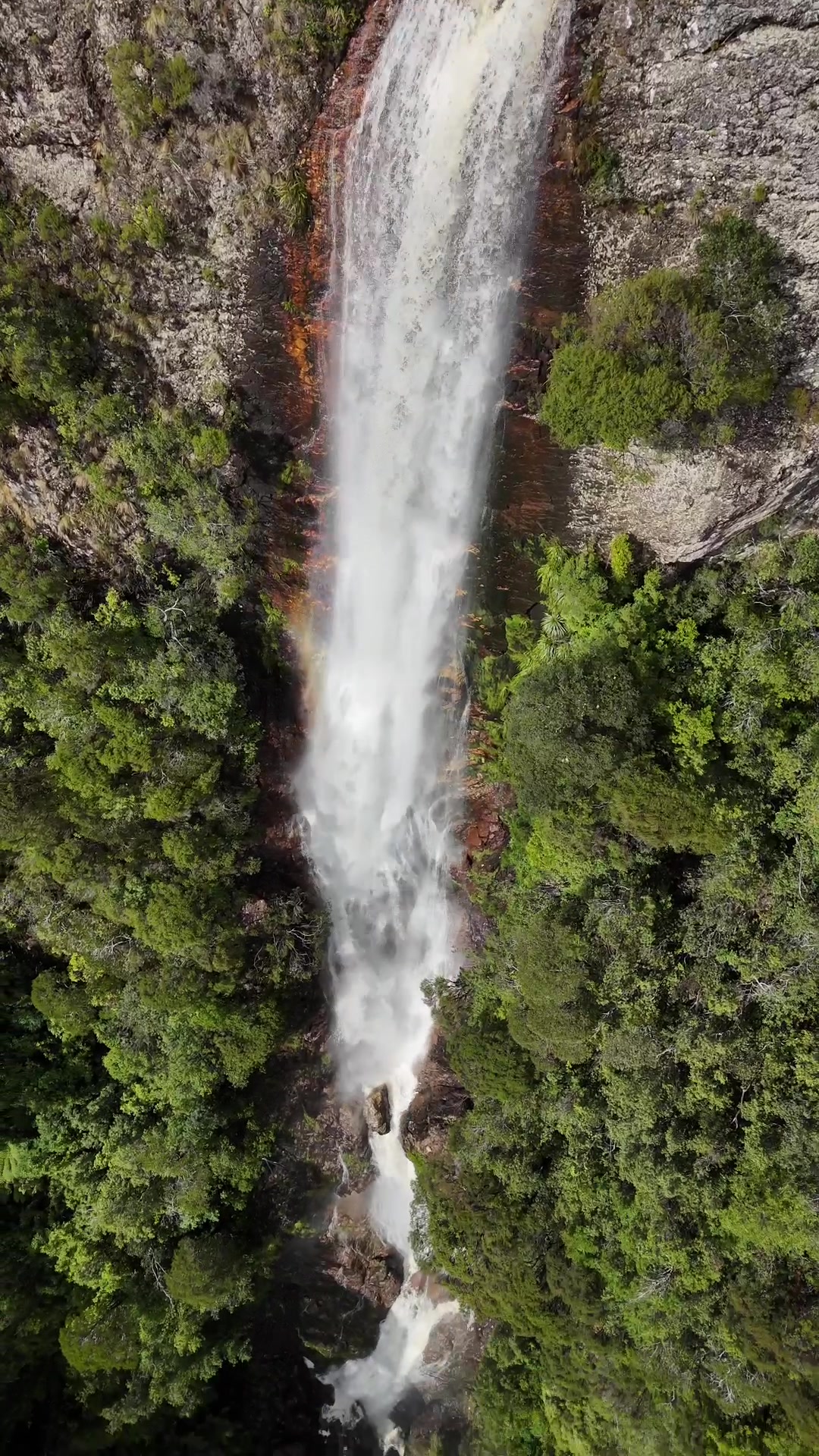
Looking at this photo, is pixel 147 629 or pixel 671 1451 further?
pixel 147 629

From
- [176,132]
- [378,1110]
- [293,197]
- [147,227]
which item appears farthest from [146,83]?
[378,1110]

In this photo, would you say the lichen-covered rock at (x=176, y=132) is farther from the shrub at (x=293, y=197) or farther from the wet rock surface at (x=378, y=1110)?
the wet rock surface at (x=378, y=1110)

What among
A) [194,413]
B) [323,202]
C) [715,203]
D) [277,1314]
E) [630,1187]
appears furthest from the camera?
[277,1314]

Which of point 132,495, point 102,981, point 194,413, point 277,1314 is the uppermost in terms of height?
point 194,413

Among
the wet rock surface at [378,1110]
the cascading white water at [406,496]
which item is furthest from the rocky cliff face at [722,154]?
the wet rock surface at [378,1110]

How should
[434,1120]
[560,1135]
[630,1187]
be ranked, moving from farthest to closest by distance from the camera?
[434,1120] < [560,1135] < [630,1187]

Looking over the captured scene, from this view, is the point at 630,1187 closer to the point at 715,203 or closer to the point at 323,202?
the point at 715,203

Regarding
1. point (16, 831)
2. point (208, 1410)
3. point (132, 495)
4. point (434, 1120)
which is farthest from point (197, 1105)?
point (132, 495)
